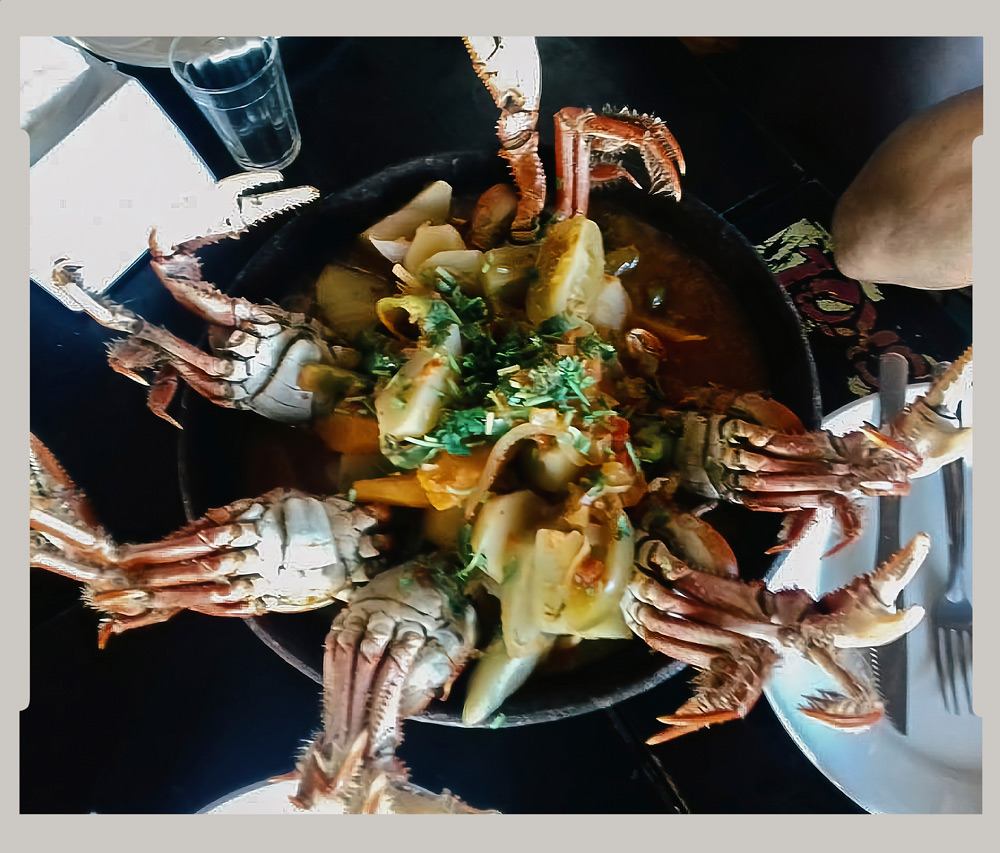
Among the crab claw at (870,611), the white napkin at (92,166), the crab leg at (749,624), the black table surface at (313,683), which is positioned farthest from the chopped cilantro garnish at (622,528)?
the white napkin at (92,166)

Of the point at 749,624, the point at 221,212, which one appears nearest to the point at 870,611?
the point at 749,624

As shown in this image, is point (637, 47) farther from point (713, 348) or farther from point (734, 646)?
point (734, 646)

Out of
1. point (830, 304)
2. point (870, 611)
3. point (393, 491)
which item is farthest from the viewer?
point (830, 304)

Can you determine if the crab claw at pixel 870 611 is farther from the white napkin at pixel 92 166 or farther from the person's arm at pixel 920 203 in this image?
the white napkin at pixel 92 166

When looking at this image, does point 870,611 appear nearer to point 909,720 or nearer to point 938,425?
point 938,425

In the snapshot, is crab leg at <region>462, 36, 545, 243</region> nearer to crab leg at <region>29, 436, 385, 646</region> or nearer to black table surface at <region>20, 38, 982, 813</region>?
black table surface at <region>20, 38, 982, 813</region>

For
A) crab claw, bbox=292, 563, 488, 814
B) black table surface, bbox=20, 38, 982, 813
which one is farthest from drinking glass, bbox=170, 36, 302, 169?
crab claw, bbox=292, 563, 488, 814

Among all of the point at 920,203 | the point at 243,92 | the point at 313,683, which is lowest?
the point at 313,683
